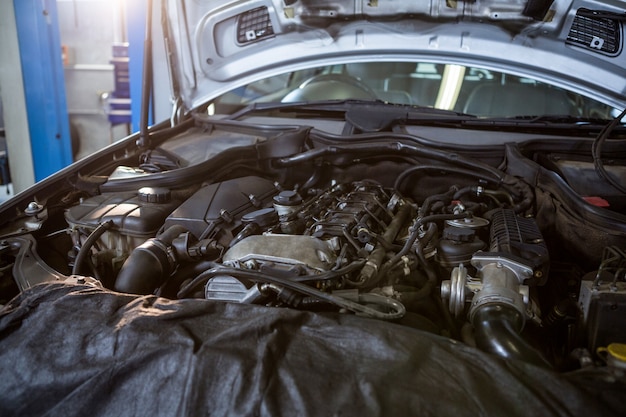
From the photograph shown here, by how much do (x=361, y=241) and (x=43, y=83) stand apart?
13.4ft

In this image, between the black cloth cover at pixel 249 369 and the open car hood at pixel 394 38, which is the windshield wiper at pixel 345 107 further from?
the black cloth cover at pixel 249 369

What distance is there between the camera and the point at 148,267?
1.32 m

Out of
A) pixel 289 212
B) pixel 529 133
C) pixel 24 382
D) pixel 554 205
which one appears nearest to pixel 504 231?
pixel 554 205

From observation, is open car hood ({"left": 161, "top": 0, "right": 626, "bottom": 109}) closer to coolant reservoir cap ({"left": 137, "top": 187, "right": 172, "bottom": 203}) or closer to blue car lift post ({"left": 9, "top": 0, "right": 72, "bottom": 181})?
coolant reservoir cap ({"left": 137, "top": 187, "right": 172, "bottom": 203})

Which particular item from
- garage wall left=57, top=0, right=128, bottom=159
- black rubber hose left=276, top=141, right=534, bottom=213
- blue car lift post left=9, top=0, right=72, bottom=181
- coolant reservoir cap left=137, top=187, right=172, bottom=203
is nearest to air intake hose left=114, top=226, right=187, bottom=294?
coolant reservoir cap left=137, top=187, right=172, bottom=203

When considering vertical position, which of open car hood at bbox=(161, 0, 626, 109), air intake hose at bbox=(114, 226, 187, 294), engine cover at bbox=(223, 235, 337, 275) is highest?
open car hood at bbox=(161, 0, 626, 109)

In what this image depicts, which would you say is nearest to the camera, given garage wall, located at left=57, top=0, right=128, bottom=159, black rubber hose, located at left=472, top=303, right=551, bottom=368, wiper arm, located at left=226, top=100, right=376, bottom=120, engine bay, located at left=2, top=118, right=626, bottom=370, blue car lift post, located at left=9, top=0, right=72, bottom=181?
black rubber hose, located at left=472, top=303, right=551, bottom=368

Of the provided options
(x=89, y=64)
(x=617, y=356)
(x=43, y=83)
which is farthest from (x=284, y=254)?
(x=89, y=64)

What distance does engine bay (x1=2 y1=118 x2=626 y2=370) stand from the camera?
1186mm

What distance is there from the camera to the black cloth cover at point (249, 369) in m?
0.86

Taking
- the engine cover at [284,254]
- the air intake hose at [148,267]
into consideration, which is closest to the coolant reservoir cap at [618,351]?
the engine cover at [284,254]

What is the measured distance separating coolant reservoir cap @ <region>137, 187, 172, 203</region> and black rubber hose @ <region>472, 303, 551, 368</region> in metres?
0.98

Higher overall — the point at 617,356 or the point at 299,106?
the point at 299,106

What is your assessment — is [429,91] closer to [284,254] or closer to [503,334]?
[284,254]
